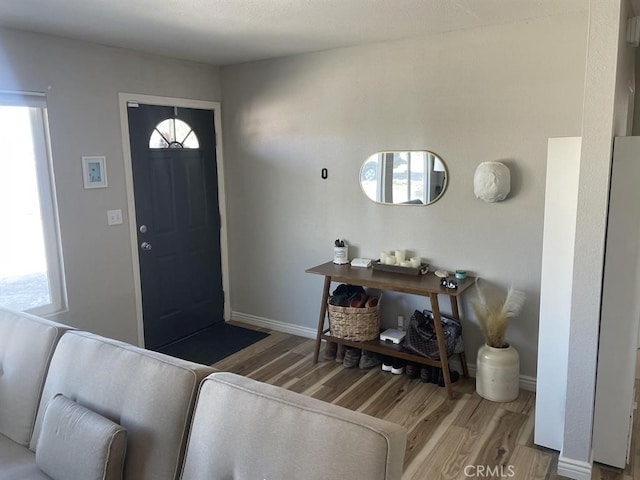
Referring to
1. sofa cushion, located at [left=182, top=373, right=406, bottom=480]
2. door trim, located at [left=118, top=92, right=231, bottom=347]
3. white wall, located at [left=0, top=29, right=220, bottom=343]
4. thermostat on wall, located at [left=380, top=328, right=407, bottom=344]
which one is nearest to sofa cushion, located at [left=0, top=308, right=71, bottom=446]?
sofa cushion, located at [left=182, top=373, right=406, bottom=480]

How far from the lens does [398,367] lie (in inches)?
136

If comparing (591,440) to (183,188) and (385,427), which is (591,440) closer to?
(385,427)

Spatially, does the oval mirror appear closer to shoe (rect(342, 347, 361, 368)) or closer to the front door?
shoe (rect(342, 347, 361, 368))

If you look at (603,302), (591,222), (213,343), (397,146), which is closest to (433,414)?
(603,302)

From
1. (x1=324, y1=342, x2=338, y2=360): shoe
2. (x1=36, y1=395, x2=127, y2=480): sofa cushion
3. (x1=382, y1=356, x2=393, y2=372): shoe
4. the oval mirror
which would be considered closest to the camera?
(x1=36, y1=395, x2=127, y2=480): sofa cushion

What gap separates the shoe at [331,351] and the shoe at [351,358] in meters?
0.14

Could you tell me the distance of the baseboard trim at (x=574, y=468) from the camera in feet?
7.55

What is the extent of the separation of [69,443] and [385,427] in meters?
1.10

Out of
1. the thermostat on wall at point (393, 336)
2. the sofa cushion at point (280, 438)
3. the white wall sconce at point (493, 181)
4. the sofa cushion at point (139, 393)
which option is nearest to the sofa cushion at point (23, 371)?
the sofa cushion at point (139, 393)

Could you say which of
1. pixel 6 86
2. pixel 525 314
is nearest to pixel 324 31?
pixel 6 86

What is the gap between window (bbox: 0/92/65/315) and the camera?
300cm

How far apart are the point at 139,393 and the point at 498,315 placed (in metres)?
2.13

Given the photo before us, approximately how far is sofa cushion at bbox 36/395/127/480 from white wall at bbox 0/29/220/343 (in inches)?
66.6

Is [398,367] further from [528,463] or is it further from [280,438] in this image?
[280,438]
